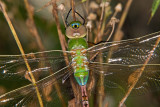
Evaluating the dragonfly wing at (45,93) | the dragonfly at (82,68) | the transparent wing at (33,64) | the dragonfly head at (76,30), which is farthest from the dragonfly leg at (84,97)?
the dragonfly head at (76,30)

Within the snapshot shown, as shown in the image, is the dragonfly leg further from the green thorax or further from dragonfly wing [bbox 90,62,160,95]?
the green thorax

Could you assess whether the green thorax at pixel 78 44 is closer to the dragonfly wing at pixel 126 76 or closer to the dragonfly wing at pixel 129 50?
the dragonfly wing at pixel 129 50

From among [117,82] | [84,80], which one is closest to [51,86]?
[84,80]

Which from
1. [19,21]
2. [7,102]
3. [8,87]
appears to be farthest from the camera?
[19,21]

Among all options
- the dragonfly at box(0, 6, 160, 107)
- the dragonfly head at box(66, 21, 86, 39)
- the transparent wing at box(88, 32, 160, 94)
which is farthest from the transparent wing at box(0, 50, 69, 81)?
the transparent wing at box(88, 32, 160, 94)

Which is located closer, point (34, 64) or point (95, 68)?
point (34, 64)

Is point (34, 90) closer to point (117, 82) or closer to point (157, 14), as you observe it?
point (117, 82)

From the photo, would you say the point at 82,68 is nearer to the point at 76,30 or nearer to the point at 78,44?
the point at 78,44
